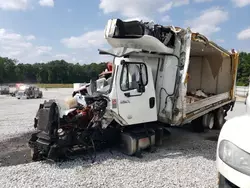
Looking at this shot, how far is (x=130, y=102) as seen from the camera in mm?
6496

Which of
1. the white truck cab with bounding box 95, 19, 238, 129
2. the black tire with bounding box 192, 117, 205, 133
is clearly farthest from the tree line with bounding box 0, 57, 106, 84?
the white truck cab with bounding box 95, 19, 238, 129

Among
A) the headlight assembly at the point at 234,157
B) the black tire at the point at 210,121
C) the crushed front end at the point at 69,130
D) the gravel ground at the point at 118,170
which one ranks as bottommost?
the gravel ground at the point at 118,170

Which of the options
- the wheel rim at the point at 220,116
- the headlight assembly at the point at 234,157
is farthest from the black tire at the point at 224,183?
the wheel rim at the point at 220,116

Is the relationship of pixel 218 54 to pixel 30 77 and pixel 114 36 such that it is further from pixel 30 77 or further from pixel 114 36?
pixel 30 77

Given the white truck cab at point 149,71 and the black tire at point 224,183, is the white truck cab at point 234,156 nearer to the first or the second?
the black tire at point 224,183

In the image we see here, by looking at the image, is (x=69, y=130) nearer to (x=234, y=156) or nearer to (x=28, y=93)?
(x=234, y=156)

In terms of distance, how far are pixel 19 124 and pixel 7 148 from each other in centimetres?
380

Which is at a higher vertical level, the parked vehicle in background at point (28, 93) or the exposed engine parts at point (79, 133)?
the exposed engine parts at point (79, 133)

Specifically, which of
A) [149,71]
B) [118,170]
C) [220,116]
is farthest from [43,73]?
[118,170]

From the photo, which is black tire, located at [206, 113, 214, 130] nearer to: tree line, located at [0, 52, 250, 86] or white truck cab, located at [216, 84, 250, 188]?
white truck cab, located at [216, 84, 250, 188]

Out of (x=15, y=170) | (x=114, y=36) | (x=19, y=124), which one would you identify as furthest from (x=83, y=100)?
(x=19, y=124)

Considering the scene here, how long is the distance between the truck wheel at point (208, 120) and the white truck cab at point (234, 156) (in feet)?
22.9

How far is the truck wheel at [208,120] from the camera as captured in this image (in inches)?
377

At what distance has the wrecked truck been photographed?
6102mm
